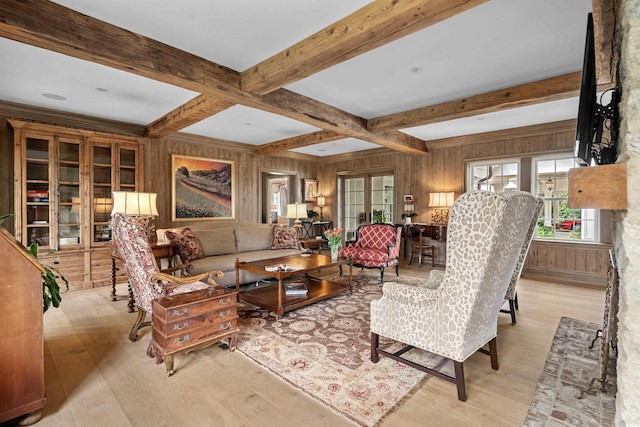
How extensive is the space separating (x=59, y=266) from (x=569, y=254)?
7899 millimetres

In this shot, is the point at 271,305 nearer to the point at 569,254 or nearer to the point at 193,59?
the point at 193,59

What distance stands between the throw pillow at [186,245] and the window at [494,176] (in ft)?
16.7

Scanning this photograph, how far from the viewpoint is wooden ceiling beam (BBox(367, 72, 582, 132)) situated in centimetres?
328

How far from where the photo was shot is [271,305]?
330cm

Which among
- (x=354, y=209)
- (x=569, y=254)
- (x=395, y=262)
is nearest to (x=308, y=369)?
(x=395, y=262)

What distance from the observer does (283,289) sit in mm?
3818

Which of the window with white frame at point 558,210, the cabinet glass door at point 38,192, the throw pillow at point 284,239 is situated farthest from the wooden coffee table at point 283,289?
the window with white frame at point 558,210

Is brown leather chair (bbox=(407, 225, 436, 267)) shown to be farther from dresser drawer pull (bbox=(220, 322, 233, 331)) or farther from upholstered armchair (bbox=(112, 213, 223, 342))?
upholstered armchair (bbox=(112, 213, 223, 342))

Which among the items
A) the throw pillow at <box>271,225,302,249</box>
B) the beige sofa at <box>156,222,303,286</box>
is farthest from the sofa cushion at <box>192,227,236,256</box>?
the throw pillow at <box>271,225,302,249</box>

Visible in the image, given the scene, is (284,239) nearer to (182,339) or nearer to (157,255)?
(157,255)

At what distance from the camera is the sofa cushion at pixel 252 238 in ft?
16.7

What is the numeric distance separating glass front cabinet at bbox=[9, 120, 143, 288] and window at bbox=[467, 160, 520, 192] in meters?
6.13

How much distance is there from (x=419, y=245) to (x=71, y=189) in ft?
19.8

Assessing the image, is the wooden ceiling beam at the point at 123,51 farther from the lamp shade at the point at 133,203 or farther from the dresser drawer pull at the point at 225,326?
the dresser drawer pull at the point at 225,326
